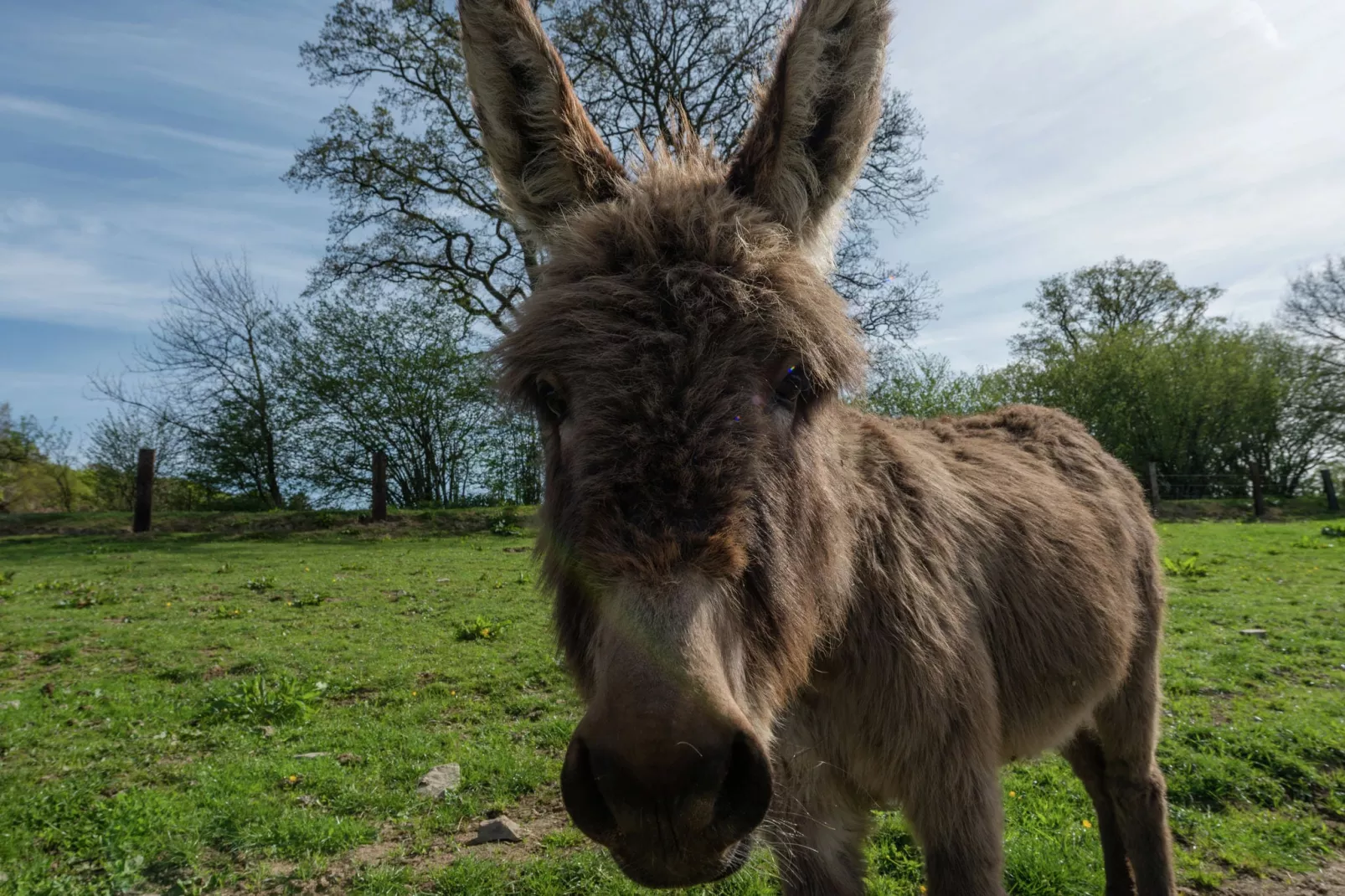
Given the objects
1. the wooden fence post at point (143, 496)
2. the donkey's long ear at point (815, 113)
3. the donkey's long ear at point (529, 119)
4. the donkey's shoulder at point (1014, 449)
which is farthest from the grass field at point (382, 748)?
the wooden fence post at point (143, 496)

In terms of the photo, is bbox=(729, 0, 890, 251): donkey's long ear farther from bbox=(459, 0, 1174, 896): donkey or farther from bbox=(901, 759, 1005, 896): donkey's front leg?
bbox=(901, 759, 1005, 896): donkey's front leg

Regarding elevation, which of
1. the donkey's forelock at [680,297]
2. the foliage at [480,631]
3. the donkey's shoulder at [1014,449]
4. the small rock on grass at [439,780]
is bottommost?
the small rock on grass at [439,780]

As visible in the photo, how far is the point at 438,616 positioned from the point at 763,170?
8.86 meters

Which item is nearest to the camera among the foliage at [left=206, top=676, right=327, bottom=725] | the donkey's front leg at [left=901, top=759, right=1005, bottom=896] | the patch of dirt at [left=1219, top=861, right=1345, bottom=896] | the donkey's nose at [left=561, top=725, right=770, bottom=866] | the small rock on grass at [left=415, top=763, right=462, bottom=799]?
the donkey's nose at [left=561, top=725, right=770, bottom=866]

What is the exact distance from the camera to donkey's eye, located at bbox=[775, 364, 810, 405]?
81.0 inches

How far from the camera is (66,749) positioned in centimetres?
518

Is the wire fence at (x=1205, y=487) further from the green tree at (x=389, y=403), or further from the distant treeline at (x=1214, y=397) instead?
the green tree at (x=389, y=403)

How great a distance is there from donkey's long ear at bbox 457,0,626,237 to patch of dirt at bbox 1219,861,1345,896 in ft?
16.7

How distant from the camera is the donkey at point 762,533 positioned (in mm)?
1407

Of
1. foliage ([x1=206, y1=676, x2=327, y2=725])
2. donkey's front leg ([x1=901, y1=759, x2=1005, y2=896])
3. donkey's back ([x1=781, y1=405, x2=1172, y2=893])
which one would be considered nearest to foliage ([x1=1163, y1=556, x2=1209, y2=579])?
donkey's back ([x1=781, y1=405, x2=1172, y2=893])

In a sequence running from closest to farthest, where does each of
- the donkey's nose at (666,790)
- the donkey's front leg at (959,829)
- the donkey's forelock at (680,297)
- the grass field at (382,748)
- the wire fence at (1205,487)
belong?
the donkey's nose at (666,790)
the donkey's forelock at (680,297)
the donkey's front leg at (959,829)
the grass field at (382,748)
the wire fence at (1205,487)

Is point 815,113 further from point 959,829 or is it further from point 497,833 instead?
point 497,833

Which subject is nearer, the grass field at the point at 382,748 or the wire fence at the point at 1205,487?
the grass field at the point at 382,748

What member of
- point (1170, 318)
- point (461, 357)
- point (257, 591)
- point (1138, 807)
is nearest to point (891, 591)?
point (1138, 807)
